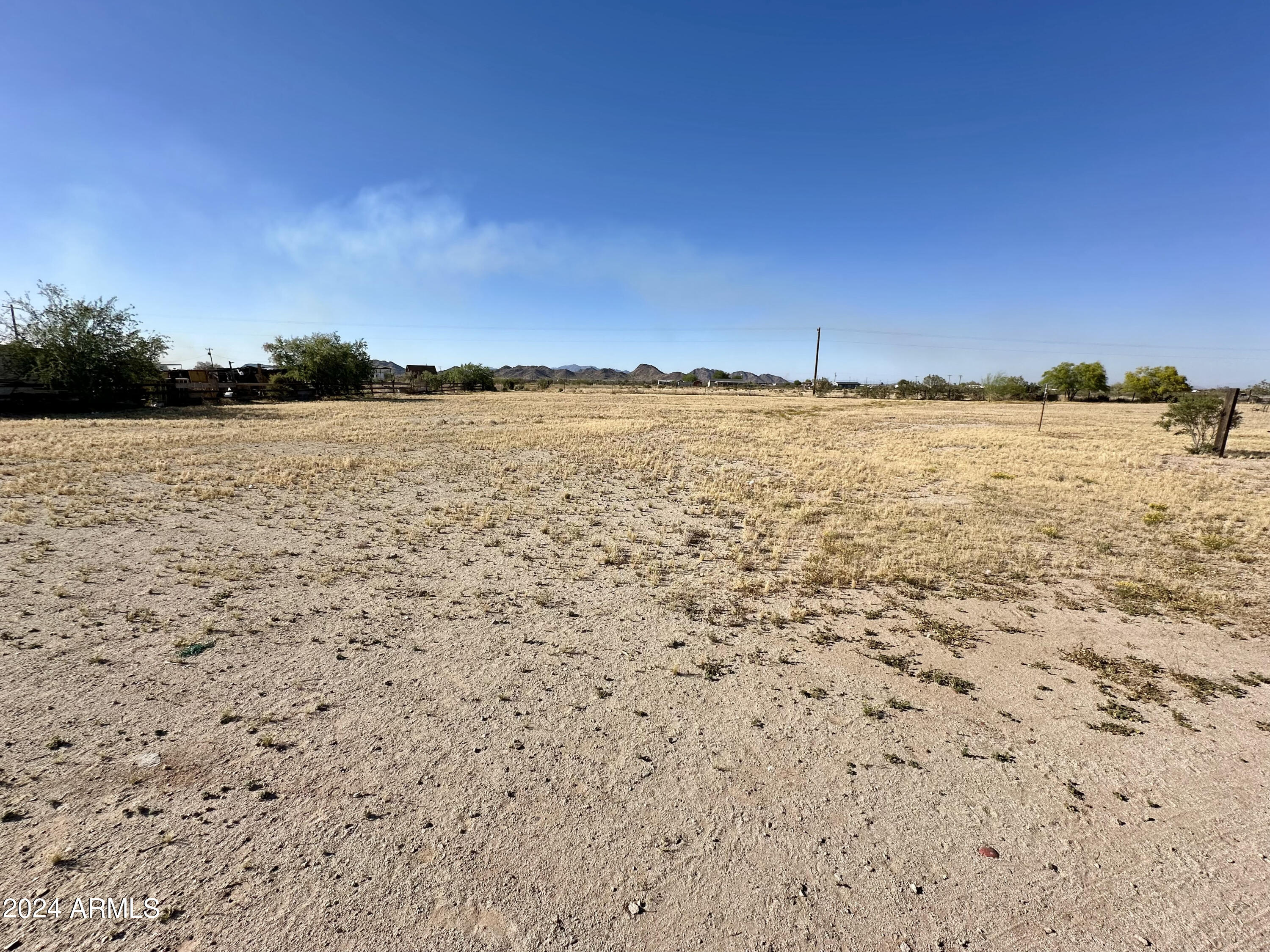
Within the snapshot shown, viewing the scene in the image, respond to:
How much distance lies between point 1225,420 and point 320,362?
223 feet

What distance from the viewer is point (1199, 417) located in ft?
70.3

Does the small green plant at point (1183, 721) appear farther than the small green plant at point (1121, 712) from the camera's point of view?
No

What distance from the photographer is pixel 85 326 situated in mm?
32688

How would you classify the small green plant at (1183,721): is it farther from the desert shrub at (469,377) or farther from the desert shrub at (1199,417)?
the desert shrub at (469,377)

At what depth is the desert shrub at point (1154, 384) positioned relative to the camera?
8038 cm

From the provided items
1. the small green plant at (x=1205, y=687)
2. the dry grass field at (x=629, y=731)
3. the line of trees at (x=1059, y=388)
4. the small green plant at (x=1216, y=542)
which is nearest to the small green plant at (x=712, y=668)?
the dry grass field at (x=629, y=731)

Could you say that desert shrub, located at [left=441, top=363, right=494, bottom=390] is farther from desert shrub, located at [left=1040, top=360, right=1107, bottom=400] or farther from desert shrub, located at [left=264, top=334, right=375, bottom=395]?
desert shrub, located at [left=1040, top=360, right=1107, bottom=400]

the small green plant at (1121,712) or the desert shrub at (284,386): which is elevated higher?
the desert shrub at (284,386)

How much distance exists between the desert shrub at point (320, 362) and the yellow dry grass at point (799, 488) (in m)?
30.2

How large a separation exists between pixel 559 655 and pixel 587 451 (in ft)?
48.6

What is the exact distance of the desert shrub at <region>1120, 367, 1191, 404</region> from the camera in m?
80.4

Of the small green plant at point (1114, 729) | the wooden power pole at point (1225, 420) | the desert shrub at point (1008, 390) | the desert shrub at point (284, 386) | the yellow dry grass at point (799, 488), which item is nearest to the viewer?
the small green plant at point (1114, 729)

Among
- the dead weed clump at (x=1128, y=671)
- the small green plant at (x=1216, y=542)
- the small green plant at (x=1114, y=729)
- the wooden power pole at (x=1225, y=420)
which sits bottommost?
the dead weed clump at (x=1128, y=671)

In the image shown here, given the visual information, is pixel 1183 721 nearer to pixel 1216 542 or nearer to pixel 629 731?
pixel 629 731
